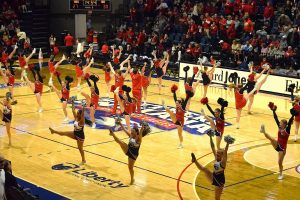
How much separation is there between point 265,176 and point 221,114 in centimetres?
226

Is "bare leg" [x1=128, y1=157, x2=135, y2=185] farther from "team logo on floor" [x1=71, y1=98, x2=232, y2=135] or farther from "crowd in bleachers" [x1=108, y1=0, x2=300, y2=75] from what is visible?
"crowd in bleachers" [x1=108, y1=0, x2=300, y2=75]

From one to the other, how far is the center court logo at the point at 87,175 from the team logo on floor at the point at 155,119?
407 centimetres

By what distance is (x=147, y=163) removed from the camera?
15641 mm

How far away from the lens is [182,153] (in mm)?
16688

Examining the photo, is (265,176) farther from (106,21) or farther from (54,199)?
(106,21)

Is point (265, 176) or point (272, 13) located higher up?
point (272, 13)

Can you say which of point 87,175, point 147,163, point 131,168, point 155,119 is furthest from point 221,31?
point 131,168

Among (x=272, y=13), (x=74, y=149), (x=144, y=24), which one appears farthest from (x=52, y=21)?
(x=74, y=149)

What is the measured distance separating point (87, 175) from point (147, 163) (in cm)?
194

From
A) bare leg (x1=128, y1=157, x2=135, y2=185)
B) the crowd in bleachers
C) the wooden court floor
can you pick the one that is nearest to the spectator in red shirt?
the crowd in bleachers

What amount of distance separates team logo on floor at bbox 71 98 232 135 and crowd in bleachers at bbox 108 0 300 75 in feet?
23.0

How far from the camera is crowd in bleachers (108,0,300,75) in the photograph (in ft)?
91.9

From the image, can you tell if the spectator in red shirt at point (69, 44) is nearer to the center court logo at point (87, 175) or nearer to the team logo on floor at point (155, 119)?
the team logo on floor at point (155, 119)

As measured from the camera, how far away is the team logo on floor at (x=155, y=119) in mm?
19688
